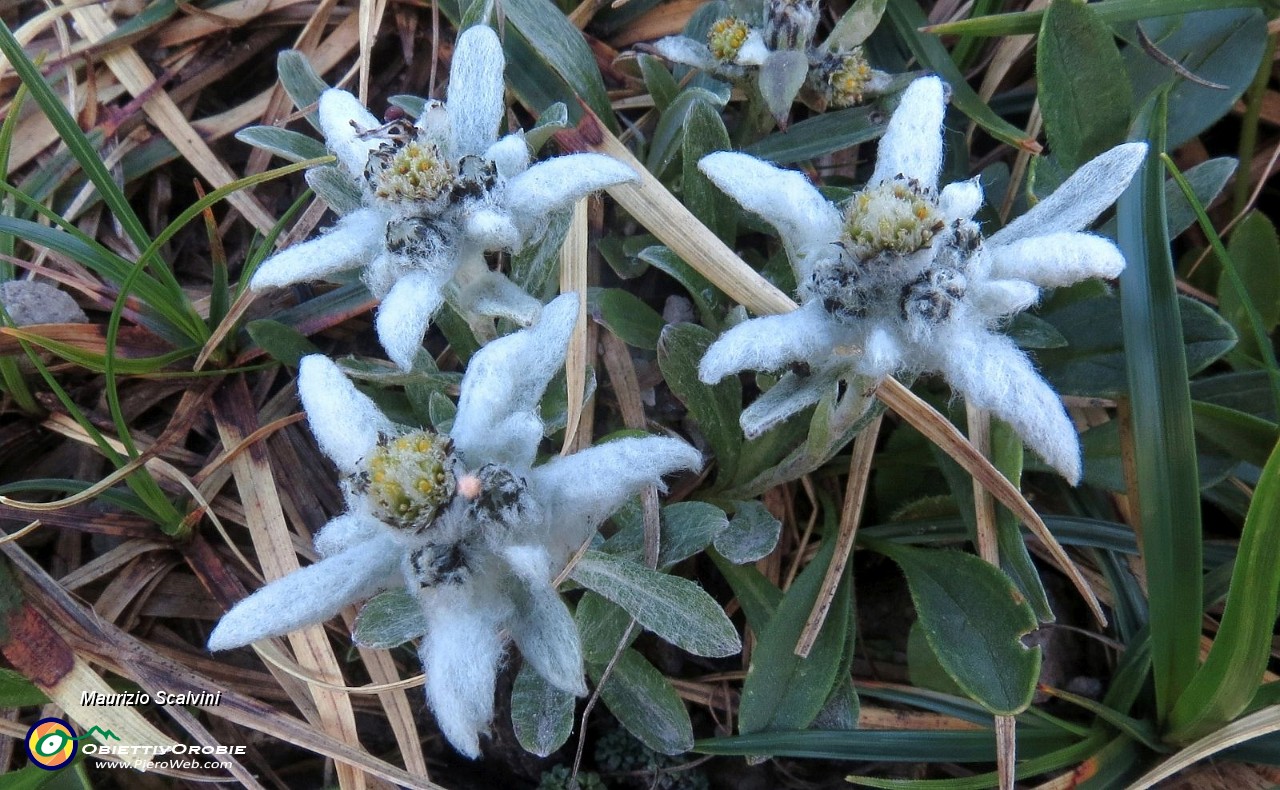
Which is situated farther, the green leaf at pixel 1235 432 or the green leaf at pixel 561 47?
the green leaf at pixel 561 47

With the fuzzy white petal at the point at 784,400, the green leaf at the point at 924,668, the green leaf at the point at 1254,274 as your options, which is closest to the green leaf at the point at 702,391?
the fuzzy white petal at the point at 784,400

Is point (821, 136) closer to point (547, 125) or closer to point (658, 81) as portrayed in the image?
point (658, 81)

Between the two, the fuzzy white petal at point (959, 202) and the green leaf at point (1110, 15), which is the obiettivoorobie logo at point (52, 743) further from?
the green leaf at point (1110, 15)

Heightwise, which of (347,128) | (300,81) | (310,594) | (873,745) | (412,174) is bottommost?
(873,745)

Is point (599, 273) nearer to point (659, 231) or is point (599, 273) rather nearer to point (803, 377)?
point (659, 231)

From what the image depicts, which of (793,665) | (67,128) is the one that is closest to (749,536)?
(793,665)

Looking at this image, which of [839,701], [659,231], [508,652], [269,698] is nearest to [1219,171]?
[659,231]
